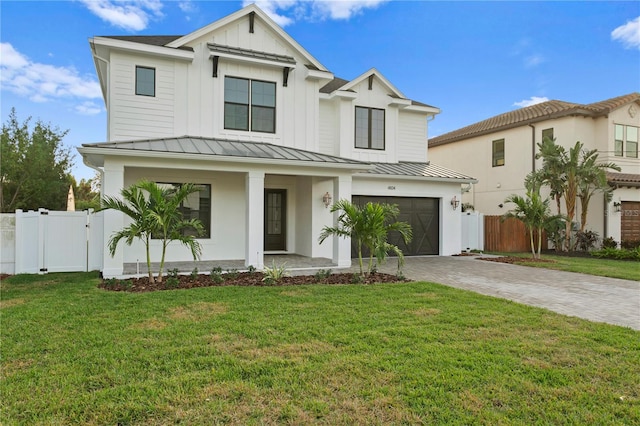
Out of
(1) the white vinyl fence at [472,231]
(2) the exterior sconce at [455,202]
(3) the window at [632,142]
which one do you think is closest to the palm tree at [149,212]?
(2) the exterior sconce at [455,202]

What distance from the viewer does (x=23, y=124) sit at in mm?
18609

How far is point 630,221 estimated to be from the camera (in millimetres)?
18984

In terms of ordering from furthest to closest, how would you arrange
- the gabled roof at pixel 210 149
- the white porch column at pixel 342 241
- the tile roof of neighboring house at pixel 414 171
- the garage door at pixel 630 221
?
the garage door at pixel 630 221 → the tile roof of neighboring house at pixel 414 171 → the white porch column at pixel 342 241 → the gabled roof at pixel 210 149

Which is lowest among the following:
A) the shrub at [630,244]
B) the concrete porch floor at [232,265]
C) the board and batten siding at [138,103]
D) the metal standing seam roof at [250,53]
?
the concrete porch floor at [232,265]

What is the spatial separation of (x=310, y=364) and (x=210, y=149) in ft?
26.0

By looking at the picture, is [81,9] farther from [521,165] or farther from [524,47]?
[521,165]

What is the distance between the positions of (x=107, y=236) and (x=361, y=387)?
307 inches

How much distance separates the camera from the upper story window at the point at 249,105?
41.8ft

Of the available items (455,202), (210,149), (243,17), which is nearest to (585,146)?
(455,202)

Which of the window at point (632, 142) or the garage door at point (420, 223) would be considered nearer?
the garage door at point (420, 223)

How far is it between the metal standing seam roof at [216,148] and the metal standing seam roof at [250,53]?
280cm

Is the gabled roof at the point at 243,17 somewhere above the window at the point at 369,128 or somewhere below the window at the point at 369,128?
above

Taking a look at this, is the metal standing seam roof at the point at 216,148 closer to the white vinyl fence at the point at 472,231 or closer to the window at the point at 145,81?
the window at the point at 145,81

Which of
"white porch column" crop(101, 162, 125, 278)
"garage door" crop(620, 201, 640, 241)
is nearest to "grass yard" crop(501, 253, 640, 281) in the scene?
"garage door" crop(620, 201, 640, 241)
